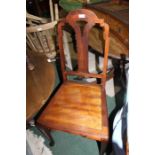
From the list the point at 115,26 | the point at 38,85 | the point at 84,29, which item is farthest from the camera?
the point at 115,26

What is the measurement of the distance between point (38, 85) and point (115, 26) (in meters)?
0.88

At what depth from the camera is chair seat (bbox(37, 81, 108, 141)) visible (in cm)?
127

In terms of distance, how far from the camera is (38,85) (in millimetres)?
1229

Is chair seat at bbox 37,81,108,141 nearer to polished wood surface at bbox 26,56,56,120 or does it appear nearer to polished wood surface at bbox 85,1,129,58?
polished wood surface at bbox 26,56,56,120

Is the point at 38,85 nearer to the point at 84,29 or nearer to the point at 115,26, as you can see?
the point at 84,29

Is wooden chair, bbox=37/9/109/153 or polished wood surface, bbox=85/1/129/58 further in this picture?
polished wood surface, bbox=85/1/129/58

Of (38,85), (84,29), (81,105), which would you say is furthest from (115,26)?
(38,85)

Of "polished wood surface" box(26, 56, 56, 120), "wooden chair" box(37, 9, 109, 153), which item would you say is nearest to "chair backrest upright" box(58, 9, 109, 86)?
"wooden chair" box(37, 9, 109, 153)

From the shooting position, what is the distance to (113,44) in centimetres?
167

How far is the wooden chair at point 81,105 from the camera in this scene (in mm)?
1278

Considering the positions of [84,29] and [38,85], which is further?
[84,29]
